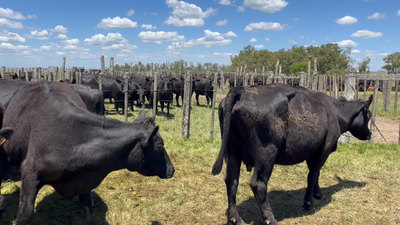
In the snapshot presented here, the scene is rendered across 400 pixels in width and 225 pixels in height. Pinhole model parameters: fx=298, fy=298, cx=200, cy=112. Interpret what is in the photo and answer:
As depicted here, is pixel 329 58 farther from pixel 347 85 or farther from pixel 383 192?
pixel 383 192

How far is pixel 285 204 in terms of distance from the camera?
4.82 meters

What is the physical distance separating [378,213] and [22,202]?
15.9 ft

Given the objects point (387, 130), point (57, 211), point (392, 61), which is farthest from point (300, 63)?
point (57, 211)

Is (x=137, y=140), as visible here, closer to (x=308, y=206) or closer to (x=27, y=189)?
(x=27, y=189)

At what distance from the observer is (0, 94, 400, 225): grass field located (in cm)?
425

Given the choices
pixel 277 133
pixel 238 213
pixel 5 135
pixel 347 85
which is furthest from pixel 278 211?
pixel 347 85

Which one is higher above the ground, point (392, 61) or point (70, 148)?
point (392, 61)

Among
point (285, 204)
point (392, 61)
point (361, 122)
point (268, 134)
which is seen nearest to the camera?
point (268, 134)

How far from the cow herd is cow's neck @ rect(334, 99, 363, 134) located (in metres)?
0.02

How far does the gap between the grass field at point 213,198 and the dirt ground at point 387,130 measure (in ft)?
10.8

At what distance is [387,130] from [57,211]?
11.7m

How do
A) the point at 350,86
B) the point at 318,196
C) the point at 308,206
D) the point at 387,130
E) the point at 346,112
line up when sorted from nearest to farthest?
the point at 308,206, the point at 318,196, the point at 346,112, the point at 350,86, the point at 387,130

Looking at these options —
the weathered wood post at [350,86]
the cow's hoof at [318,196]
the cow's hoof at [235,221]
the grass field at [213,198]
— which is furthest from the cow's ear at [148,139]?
the weathered wood post at [350,86]

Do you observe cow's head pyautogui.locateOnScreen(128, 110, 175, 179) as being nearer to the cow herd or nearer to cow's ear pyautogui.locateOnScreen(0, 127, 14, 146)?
the cow herd
